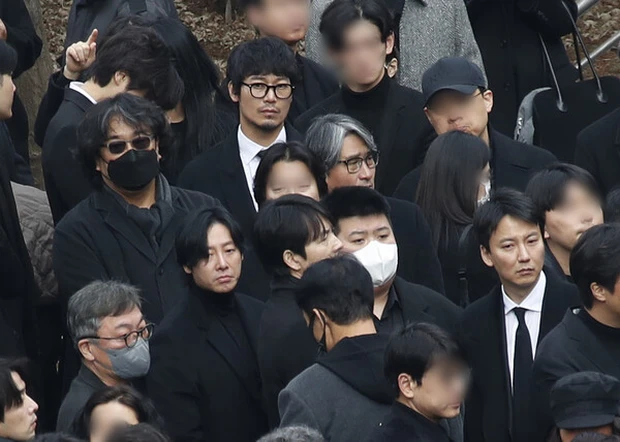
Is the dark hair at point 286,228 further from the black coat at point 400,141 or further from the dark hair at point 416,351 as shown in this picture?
the black coat at point 400,141

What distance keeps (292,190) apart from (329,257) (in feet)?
3.32

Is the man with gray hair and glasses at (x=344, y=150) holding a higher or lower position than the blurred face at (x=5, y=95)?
lower

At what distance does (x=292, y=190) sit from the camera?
7.10 meters

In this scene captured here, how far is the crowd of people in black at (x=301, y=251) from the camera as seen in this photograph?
5.73 metres

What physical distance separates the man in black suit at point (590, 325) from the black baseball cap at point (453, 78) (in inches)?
70.2

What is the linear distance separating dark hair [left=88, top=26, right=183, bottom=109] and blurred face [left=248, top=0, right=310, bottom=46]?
1.15 meters

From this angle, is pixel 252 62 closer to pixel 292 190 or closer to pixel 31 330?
pixel 292 190

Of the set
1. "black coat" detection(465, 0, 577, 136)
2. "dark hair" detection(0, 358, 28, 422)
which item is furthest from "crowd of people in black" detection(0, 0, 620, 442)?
"black coat" detection(465, 0, 577, 136)

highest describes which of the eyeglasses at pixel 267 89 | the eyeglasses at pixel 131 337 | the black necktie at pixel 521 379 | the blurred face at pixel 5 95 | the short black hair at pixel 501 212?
the blurred face at pixel 5 95

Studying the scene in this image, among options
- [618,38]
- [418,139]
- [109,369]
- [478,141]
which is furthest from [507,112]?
[109,369]

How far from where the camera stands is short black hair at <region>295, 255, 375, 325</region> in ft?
18.8

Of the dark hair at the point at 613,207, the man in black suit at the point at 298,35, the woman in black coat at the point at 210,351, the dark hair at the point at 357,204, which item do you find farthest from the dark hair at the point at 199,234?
the man in black suit at the point at 298,35

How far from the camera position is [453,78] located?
309 inches

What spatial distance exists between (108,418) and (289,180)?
5.52 ft
